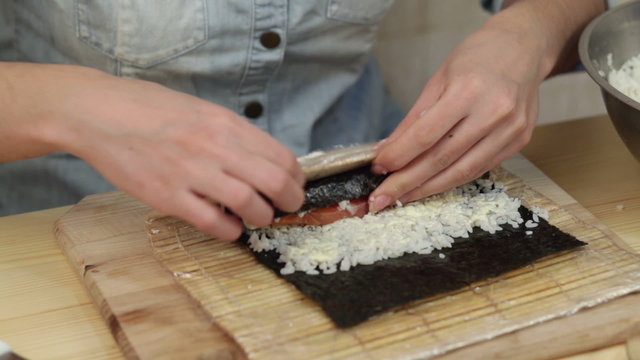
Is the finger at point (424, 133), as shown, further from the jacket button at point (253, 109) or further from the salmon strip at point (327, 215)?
the jacket button at point (253, 109)

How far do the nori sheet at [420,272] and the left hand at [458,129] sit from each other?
95 millimetres

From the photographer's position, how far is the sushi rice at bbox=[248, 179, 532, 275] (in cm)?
105

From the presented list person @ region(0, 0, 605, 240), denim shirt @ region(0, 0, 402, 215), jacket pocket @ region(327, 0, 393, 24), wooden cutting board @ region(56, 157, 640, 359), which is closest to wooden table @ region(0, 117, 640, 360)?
wooden cutting board @ region(56, 157, 640, 359)

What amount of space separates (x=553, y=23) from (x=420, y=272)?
21.6 inches

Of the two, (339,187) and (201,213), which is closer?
(201,213)

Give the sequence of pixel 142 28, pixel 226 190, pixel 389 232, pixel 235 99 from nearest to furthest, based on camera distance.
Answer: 1. pixel 226 190
2. pixel 389 232
3. pixel 142 28
4. pixel 235 99

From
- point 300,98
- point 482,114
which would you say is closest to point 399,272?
point 482,114

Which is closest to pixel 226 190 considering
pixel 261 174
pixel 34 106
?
pixel 261 174

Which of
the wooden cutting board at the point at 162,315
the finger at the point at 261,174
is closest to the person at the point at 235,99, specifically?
the finger at the point at 261,174

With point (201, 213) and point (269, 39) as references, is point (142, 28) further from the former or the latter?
point (201, 213)

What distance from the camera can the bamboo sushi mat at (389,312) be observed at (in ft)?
3.06

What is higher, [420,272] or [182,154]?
[182,154]

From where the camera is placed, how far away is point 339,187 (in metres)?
1.12

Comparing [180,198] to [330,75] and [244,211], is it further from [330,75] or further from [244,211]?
[330,75]
